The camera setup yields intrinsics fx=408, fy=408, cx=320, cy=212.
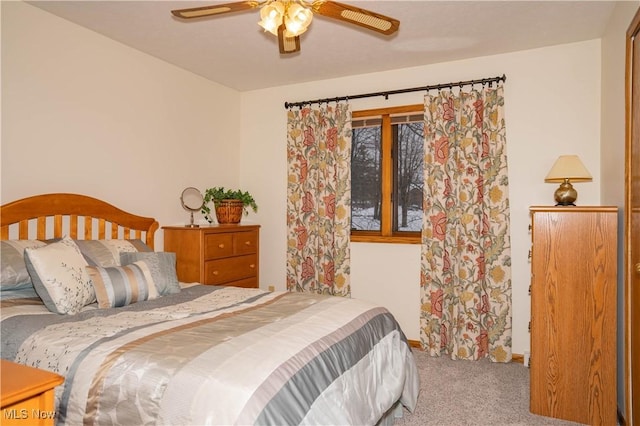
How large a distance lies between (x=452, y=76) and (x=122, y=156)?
9.56ft

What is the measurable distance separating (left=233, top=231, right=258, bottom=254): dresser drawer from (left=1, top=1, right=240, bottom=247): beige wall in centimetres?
56

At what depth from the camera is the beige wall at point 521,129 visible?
324 centimetres

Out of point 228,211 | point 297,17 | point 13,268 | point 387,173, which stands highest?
point 297,17

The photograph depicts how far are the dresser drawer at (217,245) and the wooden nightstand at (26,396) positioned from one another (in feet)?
7.35

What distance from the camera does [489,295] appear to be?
3.40 m

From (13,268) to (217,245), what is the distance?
1.62 m

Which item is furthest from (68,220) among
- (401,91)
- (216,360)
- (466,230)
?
(466,230)

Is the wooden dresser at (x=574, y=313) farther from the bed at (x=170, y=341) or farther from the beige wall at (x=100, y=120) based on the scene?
the beige wall at (x=100, y=120)

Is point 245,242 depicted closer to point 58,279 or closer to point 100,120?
point 100,120

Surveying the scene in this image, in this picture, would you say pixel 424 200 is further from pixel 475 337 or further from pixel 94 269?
→ pixel 94 269

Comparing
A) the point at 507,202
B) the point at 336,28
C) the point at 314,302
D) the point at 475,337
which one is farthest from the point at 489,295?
the point at 336,28

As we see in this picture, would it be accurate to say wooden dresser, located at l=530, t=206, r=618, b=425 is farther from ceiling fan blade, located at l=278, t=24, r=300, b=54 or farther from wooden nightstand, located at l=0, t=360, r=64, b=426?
wooden nightstand, located at l=0, t=360, r=64, b=426

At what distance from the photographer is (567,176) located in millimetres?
2820

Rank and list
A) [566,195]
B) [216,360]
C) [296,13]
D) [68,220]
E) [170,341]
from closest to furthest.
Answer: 1. [216,360]
2. [170,341]
3. [296,13]
4. [566,195]
5. [68,220]
